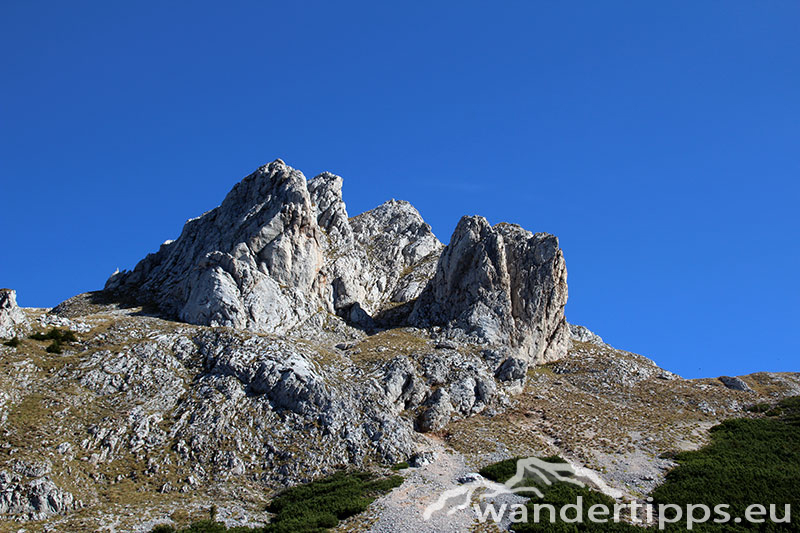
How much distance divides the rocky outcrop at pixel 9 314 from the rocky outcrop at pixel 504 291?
51.2 meters

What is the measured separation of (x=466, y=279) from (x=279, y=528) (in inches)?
2023

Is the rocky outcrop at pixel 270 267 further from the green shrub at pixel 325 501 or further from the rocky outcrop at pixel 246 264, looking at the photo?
the green shrub at pixel 325 501

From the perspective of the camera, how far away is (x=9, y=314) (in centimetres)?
5875

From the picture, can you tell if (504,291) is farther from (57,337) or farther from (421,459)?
(57,337)

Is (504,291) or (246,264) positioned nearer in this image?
(246,264)

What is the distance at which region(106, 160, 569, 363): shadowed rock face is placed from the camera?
73.8 metres

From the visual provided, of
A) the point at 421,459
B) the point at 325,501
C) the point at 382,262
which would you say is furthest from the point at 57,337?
the point at 382,262

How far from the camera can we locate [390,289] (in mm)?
102500

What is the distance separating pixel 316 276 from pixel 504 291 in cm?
2900

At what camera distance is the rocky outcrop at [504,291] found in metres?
82.2

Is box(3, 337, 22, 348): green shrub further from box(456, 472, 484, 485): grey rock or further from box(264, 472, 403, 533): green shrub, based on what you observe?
box(456, 472, 484, 485): grey rock

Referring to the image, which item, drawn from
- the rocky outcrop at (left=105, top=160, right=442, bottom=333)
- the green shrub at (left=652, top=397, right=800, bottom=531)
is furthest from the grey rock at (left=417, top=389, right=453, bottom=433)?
the green shrub at (left=652, top=397, right=800, bottom=531)

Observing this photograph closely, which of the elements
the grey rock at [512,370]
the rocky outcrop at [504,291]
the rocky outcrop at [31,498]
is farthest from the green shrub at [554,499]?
the rocky outcrop at [31,498]

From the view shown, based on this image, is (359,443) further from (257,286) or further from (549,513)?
(257,286)
